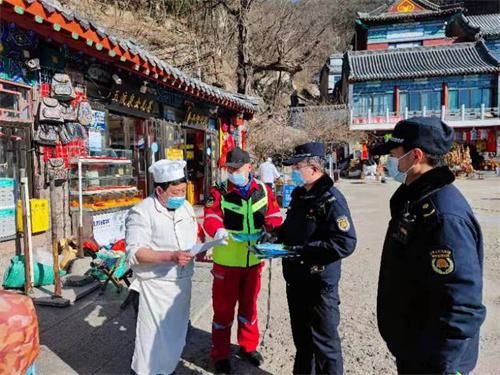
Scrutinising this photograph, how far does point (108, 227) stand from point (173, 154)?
272cm

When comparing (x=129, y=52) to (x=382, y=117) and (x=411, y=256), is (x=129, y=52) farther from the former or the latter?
(x=382, y=117)

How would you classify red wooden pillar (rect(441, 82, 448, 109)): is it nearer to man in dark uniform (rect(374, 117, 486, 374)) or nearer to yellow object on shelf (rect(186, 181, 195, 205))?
yellow object on shelf (rect(186, 181, 195, 205))

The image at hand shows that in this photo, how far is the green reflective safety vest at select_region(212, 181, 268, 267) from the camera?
3.08 metres

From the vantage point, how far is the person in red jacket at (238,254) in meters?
3.08

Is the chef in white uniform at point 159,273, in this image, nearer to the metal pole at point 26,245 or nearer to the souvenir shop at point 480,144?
the metal pole at point 26,245

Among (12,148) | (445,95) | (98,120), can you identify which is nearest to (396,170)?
(12,148)

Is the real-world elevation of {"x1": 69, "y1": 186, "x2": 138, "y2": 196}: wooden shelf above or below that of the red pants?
above

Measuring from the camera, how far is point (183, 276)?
8.82 feet

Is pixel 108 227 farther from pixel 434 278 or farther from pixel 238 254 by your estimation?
pixel 434 278

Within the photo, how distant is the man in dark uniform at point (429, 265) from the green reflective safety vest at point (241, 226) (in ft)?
4.13

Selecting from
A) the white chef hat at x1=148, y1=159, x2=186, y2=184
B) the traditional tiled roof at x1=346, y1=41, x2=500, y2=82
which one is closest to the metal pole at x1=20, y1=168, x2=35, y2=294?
the white chef hat at x1=148, y1=159, x2=186, y2=184

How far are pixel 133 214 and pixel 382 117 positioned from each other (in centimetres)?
2933

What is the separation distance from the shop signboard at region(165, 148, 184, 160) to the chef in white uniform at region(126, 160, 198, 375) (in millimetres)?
5844

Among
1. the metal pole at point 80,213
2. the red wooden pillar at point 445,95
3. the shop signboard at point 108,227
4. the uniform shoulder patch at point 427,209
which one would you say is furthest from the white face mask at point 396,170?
the red wooden pillar at point 445,95
